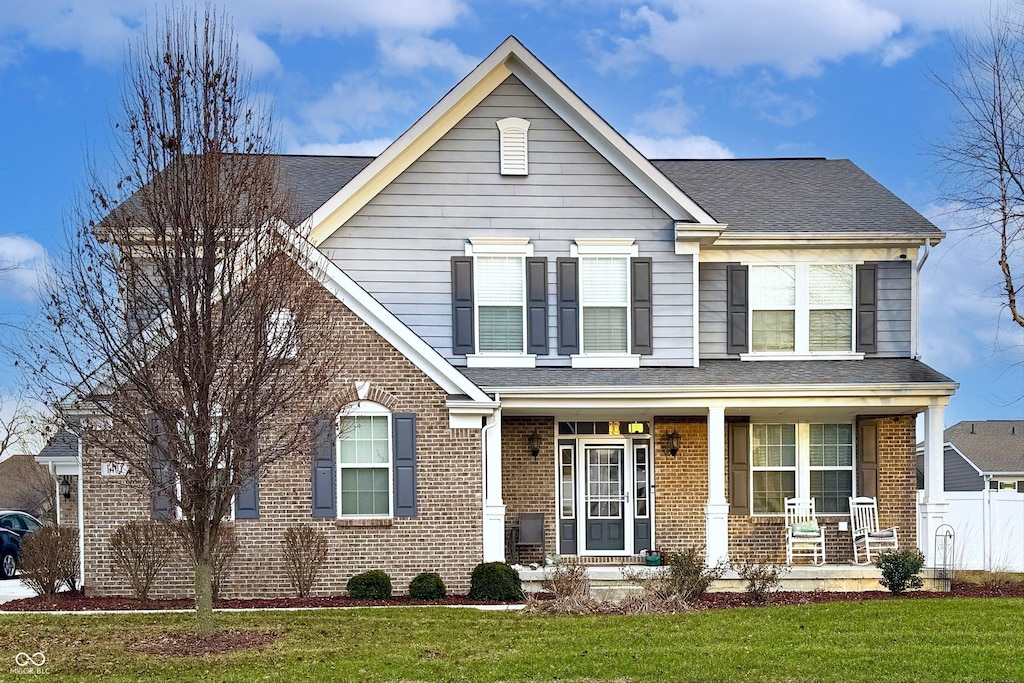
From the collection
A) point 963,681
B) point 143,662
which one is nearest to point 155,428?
point 143,662

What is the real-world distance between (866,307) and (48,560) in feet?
47.4

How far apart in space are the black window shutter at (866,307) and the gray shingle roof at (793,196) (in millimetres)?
791

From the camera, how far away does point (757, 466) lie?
20625 mm

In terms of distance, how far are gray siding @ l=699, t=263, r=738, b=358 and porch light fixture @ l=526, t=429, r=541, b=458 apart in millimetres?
3371

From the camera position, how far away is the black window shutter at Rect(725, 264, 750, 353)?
2031 cm

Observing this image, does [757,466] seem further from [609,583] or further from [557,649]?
[557,649]

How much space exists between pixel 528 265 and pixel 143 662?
1001 cm

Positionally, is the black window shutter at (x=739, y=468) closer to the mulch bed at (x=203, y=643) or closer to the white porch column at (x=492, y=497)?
the white porch column at (x=492, y=497)

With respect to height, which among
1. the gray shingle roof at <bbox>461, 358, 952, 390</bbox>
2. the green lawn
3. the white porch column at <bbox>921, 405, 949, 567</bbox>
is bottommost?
the green lawn

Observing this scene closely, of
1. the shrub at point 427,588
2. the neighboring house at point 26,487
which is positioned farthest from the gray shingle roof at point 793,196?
the neighboring house at point 26,487

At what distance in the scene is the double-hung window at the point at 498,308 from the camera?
19.6 meters

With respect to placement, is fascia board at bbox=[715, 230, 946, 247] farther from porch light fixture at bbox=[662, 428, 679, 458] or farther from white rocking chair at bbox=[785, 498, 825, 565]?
white rocking chair at bbox=[785, 498, 825, 565]

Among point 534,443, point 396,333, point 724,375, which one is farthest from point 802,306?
point 396,333

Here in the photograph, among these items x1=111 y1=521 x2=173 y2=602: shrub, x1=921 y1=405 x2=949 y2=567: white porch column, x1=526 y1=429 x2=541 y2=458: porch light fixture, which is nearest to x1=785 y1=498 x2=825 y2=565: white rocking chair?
x1=921 y1=405 x2=949 y2=567: white porch column
